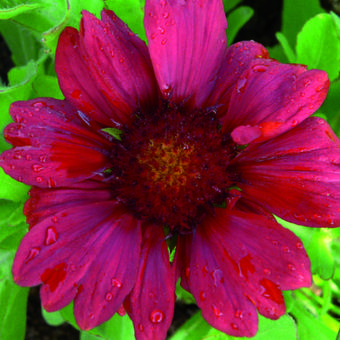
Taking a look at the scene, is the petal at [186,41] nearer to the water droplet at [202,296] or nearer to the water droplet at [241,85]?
the water droplet at [241,85]

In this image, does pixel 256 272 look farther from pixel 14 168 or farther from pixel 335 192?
pixel 14 168

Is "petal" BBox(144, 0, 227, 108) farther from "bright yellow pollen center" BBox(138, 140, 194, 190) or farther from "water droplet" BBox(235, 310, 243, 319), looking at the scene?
"water droplet" BBox(235, 310, 243, 319)

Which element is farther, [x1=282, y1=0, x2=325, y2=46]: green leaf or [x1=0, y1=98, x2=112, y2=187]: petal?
[x1=282, y1=0, x2=325, y2=46]: green leaf

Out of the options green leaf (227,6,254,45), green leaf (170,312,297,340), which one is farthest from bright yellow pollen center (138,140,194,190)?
green leaf (227,6,254,45)

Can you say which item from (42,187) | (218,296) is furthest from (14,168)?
(218,296)

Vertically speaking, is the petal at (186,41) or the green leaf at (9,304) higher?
the petal at (186,41)


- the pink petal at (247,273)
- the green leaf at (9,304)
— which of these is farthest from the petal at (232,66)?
the green leaf at (9,304)
